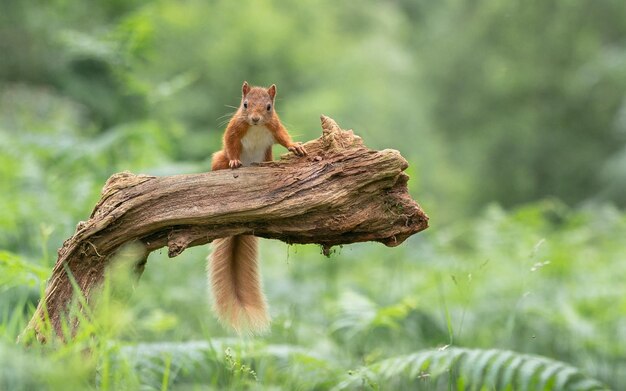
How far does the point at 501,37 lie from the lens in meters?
18.5

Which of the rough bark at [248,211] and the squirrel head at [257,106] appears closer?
the rough bark at [248,211]

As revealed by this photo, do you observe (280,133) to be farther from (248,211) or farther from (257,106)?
(248,211)

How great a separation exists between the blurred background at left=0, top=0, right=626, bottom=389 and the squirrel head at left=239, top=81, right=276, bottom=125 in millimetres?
386

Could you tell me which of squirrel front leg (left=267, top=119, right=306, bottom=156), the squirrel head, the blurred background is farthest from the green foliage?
the squirrel head

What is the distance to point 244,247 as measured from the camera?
115 inches

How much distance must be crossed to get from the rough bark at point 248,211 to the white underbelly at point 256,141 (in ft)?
1.39

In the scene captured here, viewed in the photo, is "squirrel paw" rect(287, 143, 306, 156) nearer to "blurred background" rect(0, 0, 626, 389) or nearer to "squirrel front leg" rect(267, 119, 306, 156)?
"squirrel front leg" rect(267, 119, 306, 156)

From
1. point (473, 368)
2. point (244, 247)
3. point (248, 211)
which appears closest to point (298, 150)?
point (248, 211)

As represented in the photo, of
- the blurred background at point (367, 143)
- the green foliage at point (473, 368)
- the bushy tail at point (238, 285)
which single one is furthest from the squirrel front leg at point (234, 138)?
the green foliage at point (473, 368)

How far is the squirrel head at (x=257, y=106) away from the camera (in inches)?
113

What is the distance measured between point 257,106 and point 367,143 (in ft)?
40.5

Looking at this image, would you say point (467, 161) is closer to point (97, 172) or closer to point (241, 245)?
point (97, 172)

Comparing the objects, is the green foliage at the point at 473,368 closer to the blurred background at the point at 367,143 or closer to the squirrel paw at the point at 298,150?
the blurred background at the point at 367,143

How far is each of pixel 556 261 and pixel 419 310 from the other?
177 cm
